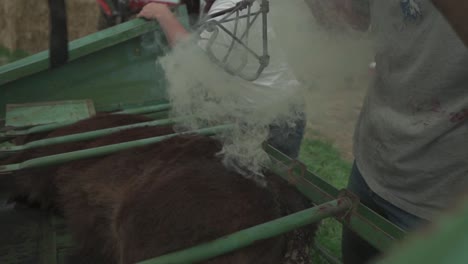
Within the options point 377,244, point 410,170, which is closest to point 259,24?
point 410,170

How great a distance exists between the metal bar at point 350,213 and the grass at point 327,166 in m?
1.55

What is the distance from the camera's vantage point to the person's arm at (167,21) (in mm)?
2323

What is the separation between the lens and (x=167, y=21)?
2.47 m

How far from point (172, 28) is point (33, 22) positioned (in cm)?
494

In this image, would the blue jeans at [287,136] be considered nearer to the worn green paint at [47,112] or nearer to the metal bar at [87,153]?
the metal bar at [87,153]

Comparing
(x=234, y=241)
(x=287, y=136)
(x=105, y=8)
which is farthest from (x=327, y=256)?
(x=105, y=8)

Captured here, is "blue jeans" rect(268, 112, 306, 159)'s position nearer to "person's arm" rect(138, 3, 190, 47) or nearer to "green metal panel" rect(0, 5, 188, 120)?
"person's arm" rect(138, 3, 190, 47)

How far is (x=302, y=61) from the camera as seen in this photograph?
63.0 inches

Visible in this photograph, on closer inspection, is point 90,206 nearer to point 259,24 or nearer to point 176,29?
point 259,24

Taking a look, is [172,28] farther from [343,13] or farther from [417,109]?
[417,109]

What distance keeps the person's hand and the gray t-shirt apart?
1.47 m

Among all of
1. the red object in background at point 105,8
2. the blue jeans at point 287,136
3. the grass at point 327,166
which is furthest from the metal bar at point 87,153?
the red object in background at point 105,8

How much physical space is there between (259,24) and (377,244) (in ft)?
3.04

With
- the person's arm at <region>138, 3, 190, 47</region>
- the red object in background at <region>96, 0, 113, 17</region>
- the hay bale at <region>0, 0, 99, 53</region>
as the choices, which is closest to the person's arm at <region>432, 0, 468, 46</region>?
the person's arm at <region>138, 3, 190, 47</region>
